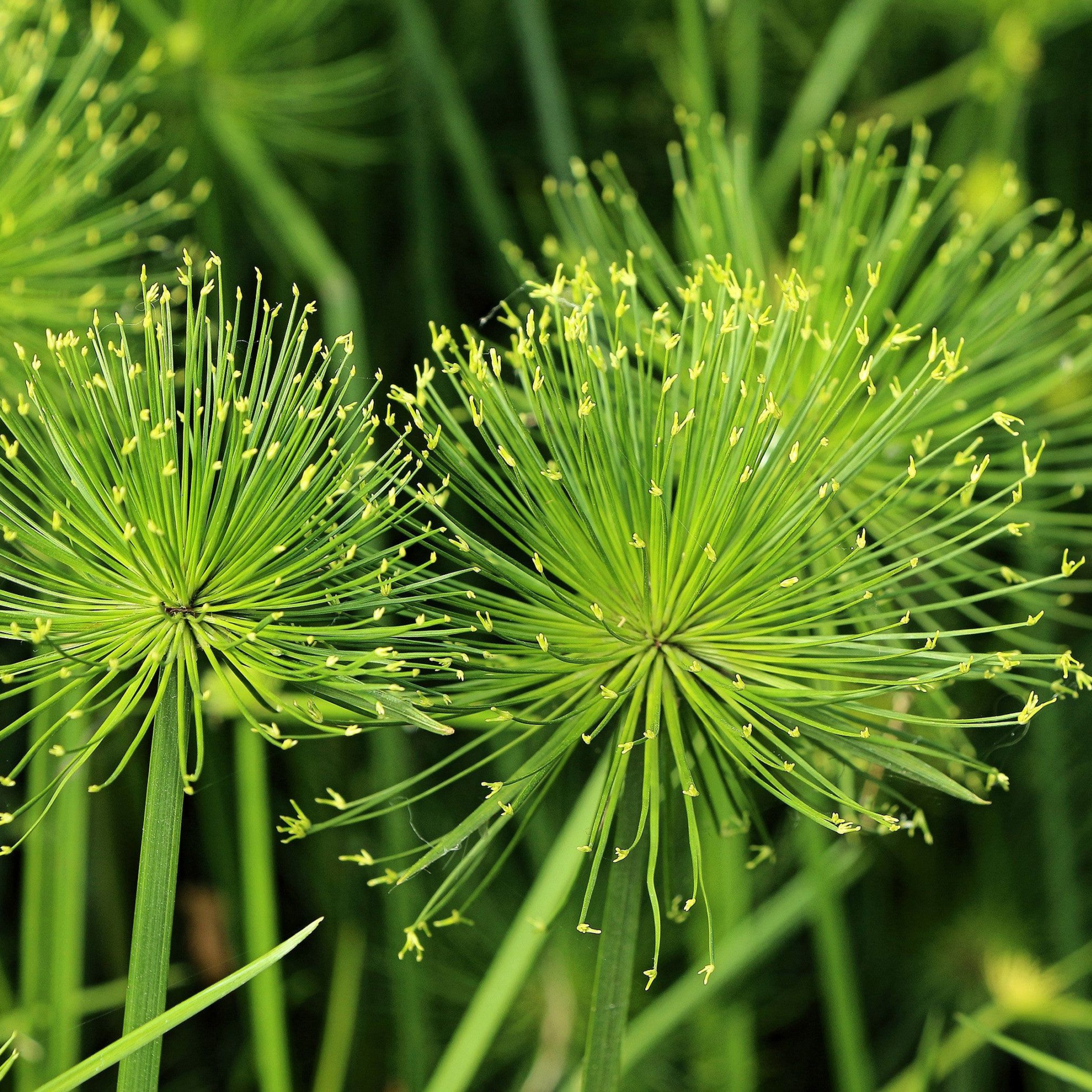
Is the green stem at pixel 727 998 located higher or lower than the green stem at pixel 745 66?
lower

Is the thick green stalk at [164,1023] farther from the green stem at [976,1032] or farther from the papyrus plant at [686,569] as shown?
the green stem at [976,1032]

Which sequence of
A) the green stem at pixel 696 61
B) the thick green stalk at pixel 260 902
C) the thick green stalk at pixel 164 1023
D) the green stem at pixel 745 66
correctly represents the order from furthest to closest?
the green stem at pixel 745 66 < the green stem at pixel 696 61 < the thick green stalk at pixel 260 902 < the thick green stalk at pixel 164 1023

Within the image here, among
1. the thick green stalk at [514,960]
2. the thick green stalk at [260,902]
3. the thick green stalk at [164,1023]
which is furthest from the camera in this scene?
the thick green stalk at [260,902]

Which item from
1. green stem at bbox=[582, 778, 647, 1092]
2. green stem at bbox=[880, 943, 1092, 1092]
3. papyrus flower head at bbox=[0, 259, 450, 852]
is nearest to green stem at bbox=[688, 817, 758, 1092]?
green stem at bbox=[880, 943, 1092, 1092]

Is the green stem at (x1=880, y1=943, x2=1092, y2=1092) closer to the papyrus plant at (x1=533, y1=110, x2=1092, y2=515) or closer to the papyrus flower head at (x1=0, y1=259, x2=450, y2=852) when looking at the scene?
the papyrus plant at (x1=533, y1=110, x2=1092, y2=515)

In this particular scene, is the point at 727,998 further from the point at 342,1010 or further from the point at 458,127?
the point at 458,127

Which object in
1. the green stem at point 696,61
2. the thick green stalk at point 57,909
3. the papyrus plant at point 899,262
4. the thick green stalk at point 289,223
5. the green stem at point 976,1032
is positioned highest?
the green stem at point 696,61

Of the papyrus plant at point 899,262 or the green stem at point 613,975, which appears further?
the papyrus plant at point 899,262

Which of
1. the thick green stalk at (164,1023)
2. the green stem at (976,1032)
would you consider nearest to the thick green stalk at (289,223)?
the thick green stalk at (164,1023)

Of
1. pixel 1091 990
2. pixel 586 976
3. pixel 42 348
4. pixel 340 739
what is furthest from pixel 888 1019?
pixel 42 348

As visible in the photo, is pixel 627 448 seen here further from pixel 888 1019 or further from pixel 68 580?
pixel 888 1019
